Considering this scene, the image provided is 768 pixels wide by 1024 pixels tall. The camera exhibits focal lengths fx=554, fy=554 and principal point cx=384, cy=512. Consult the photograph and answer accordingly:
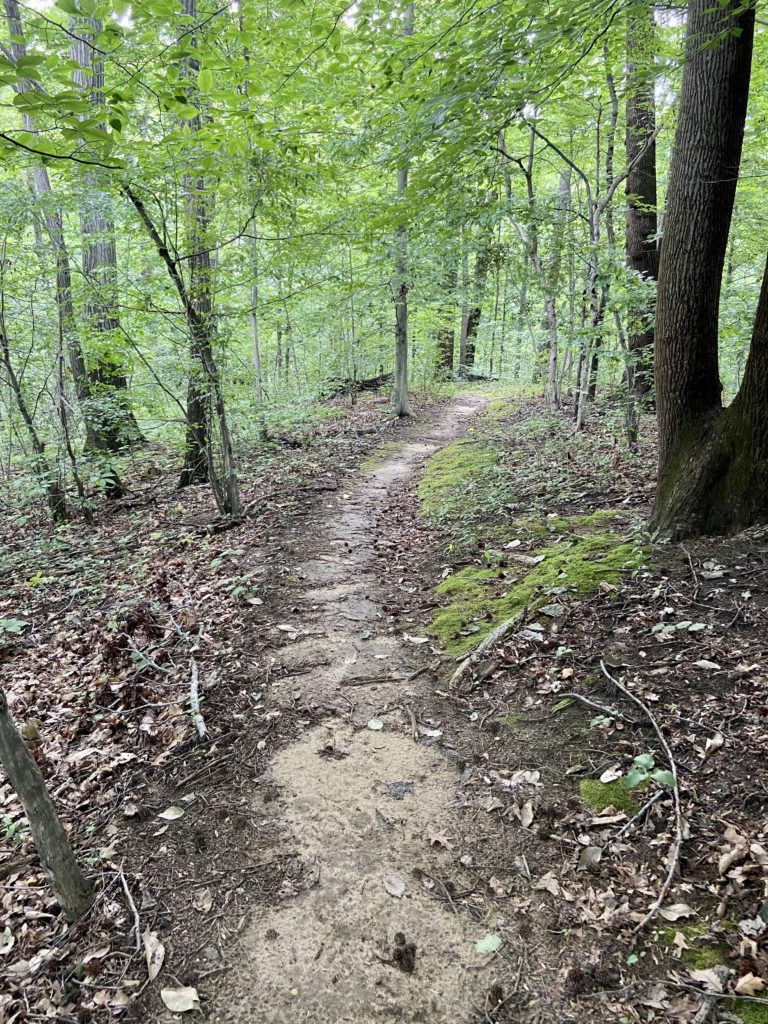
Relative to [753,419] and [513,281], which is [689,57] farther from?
[513,281]

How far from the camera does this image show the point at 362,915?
2506mm

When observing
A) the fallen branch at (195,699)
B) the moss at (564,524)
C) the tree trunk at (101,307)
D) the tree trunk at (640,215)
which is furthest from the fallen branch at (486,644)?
the tree trunk at (101,307)

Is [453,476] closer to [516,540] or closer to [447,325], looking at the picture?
[516,540]

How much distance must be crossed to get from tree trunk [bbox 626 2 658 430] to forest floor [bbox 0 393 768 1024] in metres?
2.67

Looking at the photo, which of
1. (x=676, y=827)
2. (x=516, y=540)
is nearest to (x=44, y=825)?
(x=676, y=827)

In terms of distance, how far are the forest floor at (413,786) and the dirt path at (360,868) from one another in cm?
1

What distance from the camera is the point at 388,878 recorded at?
106 inches

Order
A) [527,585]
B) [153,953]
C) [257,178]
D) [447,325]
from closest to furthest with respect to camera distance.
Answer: [153,953]
[527,585]
[257,178]
[447,325]

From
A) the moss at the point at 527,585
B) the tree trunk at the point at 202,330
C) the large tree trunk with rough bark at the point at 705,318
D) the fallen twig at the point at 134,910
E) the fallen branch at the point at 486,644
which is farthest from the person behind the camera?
the tree trunk at the point at 202,330

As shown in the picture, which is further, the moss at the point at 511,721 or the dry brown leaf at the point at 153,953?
the moss at the point at 511,721

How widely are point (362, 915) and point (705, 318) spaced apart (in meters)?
4.75

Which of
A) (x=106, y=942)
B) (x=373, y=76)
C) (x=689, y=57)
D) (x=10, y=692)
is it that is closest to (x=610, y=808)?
(x=106, y=942)

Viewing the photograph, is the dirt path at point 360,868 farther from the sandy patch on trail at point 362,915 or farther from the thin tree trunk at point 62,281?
the thin tree trunk at point 62,281

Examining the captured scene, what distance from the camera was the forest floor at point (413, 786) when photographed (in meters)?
2.24
